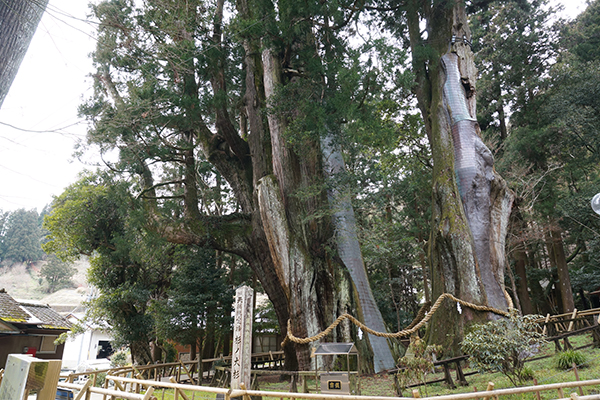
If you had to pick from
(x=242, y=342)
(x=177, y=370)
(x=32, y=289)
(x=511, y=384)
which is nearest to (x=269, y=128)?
(x=242, y=342)

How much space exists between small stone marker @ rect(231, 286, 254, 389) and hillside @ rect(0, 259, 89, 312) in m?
44.2

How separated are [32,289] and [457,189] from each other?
181 ft

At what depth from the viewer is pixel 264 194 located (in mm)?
8766

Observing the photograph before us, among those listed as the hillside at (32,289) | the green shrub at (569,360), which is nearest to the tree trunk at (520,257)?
the green shrub at (569,360)

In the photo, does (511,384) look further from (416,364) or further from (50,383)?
(50,383)

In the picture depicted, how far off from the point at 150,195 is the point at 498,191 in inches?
386

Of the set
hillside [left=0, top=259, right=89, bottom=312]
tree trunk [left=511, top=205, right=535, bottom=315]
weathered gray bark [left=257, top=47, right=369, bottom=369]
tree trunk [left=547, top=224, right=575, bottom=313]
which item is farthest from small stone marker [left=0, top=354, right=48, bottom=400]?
hillside [left=0, top=259, right=89, bottom=312]

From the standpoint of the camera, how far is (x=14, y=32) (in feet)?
7.15

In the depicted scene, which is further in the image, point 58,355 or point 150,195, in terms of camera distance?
point 58,355

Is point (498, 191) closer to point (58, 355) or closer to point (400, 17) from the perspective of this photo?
point (400, 17)

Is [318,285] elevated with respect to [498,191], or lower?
lower

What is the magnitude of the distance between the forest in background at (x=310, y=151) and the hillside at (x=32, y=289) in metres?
36.4

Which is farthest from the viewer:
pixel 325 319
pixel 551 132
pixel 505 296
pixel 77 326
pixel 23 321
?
pixel 551 132

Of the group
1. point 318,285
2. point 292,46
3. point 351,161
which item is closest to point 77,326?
point 318,285
